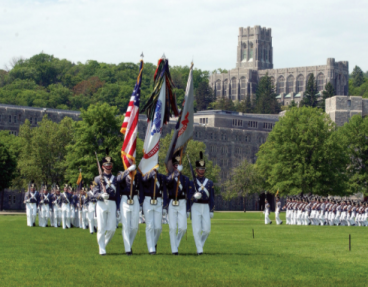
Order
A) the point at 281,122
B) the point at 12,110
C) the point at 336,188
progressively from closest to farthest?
1. the point at 336,188
2. the point at 281,122
3. the point at 12,110

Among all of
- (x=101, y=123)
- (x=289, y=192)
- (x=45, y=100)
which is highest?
(x=45, y=100)

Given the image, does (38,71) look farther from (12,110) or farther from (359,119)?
(359,119)

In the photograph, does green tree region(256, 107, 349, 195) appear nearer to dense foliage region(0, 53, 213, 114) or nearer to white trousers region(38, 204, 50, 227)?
white trousers region(38, 204, 50, 227)

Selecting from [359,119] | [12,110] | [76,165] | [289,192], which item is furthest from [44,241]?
[12,110]

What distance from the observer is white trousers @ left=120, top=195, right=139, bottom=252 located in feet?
63.7

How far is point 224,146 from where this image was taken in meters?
127

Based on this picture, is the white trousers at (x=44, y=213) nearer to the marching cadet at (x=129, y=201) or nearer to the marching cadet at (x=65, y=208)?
the marching cadet at (x=65, y=208)

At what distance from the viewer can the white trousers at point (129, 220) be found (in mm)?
19406

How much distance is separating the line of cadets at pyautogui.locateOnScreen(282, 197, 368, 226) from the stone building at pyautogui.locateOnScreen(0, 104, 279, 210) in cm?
5642

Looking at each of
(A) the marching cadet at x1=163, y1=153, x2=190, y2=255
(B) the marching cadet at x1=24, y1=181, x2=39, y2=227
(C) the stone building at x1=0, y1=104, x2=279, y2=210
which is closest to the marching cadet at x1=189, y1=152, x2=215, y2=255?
(A) the marching cadet at x1=163, y1=153, x2=190, y2=255

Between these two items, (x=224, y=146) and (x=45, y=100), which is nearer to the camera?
(x=224, y=146)

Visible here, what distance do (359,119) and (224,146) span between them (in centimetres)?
3957

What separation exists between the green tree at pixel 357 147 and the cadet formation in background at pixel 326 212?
35.2 m

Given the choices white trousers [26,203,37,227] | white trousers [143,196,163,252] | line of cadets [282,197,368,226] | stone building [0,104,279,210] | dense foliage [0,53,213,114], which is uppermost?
dense foliage [0,53,213,114]
